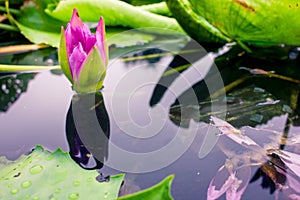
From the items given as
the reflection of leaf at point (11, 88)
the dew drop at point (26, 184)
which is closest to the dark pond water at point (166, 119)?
the reflection of leaf at point (11, 88)

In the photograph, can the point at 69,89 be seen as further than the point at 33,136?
Yes

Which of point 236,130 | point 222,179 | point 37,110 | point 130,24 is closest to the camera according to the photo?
point 222,179

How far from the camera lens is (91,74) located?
72cm

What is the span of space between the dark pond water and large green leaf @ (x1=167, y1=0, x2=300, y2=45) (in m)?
0.08

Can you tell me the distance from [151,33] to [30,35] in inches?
14.3

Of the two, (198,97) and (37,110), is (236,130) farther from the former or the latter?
(37,110)

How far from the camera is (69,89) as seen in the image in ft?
2.68

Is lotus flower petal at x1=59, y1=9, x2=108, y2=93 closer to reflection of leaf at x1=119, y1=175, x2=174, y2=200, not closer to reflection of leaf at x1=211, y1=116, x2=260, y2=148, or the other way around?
reflection of leaf at x1=211, y1=116, x2=260, y2=148

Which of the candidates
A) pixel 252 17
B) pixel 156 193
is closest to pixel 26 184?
pixel 156 193

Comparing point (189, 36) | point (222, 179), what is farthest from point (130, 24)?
point (222, 179)

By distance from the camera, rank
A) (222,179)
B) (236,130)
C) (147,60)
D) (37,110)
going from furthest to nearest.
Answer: (147,60) < (37,110) < (236,130) < (222,179)

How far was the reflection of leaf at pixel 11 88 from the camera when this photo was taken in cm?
79

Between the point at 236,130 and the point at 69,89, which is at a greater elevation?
the point at 236,130

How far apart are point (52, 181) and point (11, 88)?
43 centimetres
